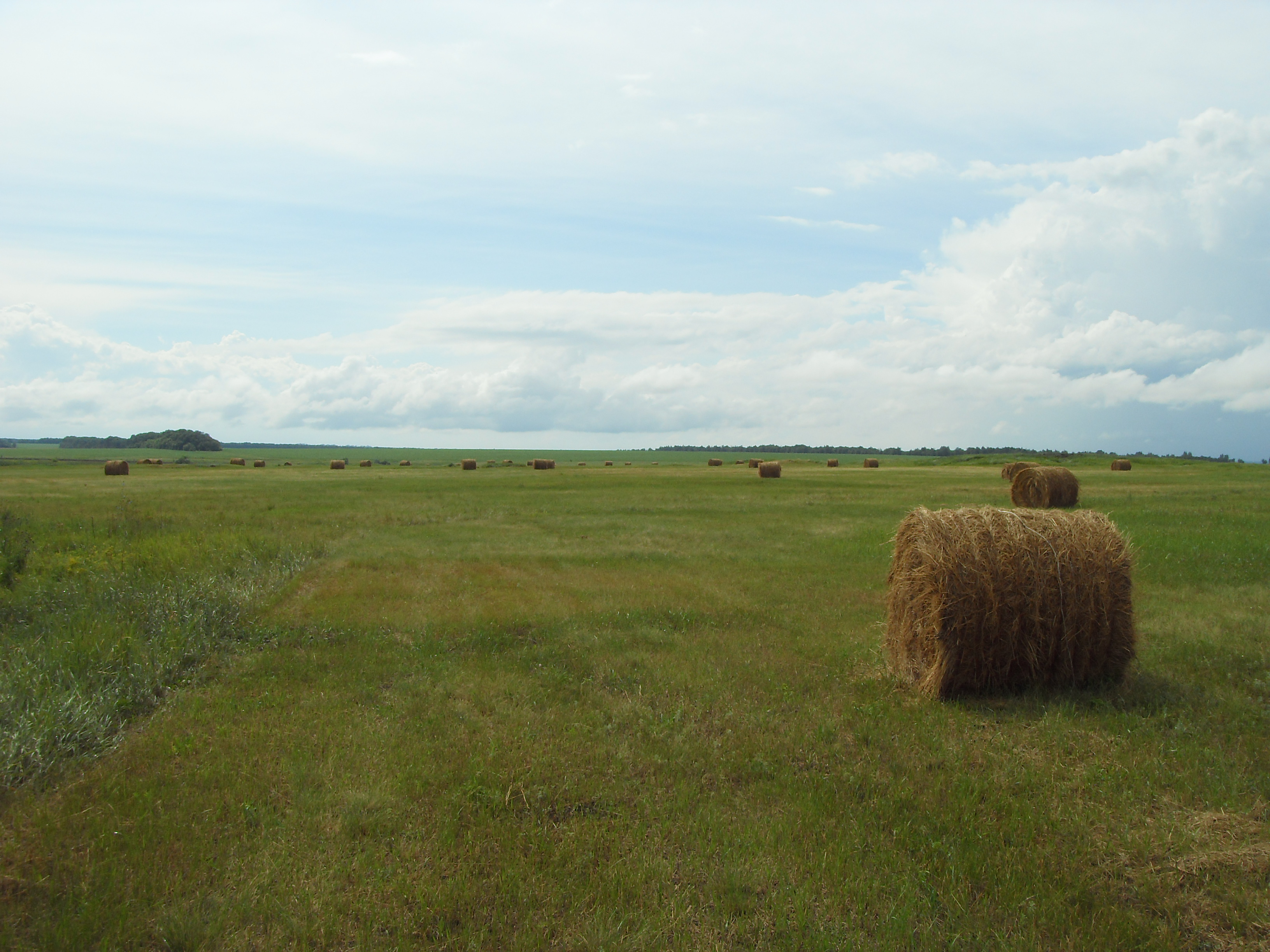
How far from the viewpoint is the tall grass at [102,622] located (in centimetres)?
719

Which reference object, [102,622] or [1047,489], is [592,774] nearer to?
[102,622]

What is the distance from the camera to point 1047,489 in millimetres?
29141

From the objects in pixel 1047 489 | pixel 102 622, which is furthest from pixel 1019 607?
pixel 1047 489

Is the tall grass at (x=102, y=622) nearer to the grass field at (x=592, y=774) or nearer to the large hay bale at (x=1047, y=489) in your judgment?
the grass field at (x=592, y=774)

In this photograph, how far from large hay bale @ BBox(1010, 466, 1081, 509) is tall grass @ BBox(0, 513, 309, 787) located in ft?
86.5

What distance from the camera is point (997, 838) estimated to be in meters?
5.65

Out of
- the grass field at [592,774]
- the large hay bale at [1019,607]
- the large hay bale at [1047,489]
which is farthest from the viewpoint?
the large hay bale at [1047,489]

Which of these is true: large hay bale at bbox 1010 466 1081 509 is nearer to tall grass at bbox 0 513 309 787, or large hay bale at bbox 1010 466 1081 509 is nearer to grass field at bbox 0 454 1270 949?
grass field at bbox 0 454 1270 949

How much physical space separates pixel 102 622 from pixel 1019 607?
39.9ft

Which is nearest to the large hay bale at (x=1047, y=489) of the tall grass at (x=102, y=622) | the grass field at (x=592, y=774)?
the grass field at (x=592, y=774)

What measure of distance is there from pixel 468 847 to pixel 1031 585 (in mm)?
7114

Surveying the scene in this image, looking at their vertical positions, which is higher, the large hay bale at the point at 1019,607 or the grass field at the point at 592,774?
the large hay bale at the point at 1019,607

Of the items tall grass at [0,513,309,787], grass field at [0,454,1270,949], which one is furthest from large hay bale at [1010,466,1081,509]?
tall grass at [0,513,309,787]

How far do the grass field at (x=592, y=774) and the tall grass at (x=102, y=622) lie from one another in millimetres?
67
